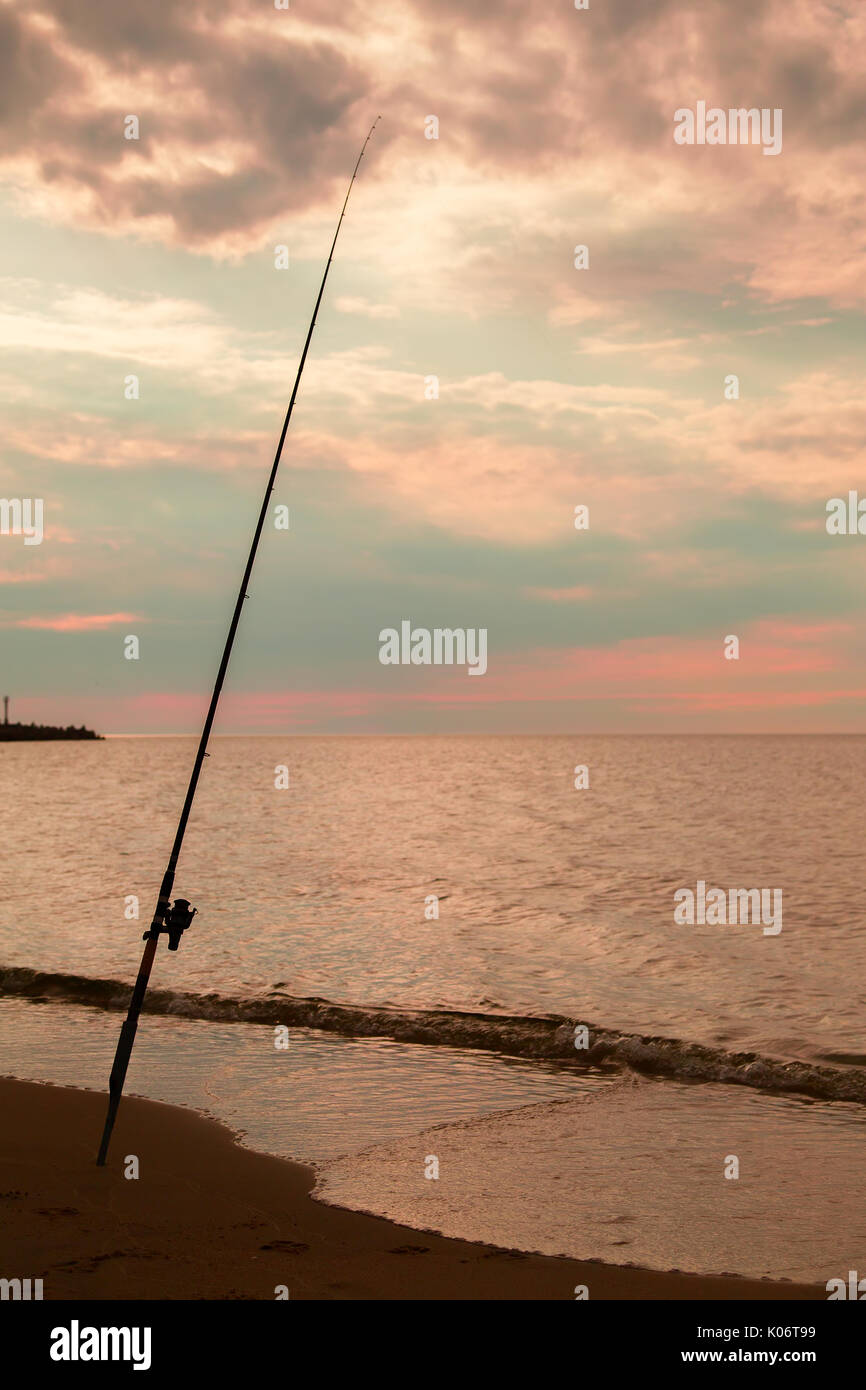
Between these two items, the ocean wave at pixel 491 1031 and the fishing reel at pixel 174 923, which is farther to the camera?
the ocean wave at pixel 491 1031

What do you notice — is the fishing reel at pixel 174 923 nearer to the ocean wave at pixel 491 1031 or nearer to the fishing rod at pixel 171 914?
the fishing rod at pixel 171 914

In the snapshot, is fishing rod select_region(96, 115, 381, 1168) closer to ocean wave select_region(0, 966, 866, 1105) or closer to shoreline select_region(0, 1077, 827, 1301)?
shoreline select_region(0, 1077, 827, 1301)

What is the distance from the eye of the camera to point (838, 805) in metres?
54.0

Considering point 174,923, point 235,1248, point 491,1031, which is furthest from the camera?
point 491,1031

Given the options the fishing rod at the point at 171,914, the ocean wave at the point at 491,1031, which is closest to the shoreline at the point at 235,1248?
→ the fishing rod at the point at 171,914

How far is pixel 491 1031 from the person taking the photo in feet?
38.8

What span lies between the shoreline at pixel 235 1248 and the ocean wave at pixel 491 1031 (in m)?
4.50

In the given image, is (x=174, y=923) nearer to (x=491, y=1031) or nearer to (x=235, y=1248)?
(x=235, y=1248)

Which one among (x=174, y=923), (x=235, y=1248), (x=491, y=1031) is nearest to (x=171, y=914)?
(x=174, y=923)

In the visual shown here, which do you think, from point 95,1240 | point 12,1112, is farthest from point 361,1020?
point 95,1240

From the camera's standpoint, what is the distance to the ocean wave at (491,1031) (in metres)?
10.3

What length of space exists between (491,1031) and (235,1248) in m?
6.32
